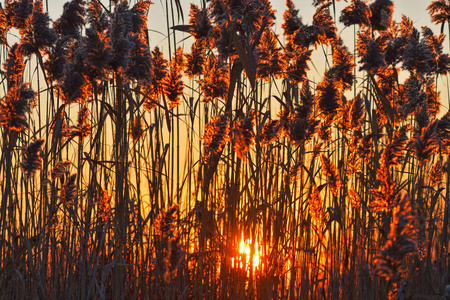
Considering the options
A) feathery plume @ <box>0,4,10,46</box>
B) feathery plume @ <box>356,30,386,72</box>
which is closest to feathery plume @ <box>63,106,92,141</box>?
feathery plume @ <box>0,4,10,46</box>

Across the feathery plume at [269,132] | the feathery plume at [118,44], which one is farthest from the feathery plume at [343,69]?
the feathery plume at [118,44]

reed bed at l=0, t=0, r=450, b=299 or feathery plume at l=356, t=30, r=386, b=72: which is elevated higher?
feathery plume at l=356, t=30, r=386, b=72

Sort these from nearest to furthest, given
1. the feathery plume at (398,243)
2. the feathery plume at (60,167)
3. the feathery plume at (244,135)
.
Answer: the feathery plume at (398,243) → the feathery plume at (244,135) → the feathery plume at (60,167)

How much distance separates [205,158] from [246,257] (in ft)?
1.55

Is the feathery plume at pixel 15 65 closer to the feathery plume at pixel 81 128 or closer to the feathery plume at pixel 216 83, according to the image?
the feathery plume at pixel 81 128

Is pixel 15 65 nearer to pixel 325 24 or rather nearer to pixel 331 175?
pixel 331 175

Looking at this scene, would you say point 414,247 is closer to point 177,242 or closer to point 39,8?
point 177,242

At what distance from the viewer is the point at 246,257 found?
226 cm

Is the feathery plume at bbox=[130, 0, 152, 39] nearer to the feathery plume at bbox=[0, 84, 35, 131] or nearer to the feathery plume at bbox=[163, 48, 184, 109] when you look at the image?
the feathery plume at bbox=[163, 48, 184, 109]

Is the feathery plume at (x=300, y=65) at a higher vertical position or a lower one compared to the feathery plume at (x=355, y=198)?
higher

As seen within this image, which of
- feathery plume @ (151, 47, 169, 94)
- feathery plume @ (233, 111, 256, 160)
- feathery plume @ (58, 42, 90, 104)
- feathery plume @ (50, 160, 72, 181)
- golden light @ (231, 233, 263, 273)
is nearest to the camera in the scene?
feathery plume @ (233, 111, 256, 160)

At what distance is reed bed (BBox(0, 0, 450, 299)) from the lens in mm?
2064

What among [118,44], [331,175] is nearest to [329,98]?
[331,175]

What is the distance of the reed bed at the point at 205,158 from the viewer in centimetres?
206
